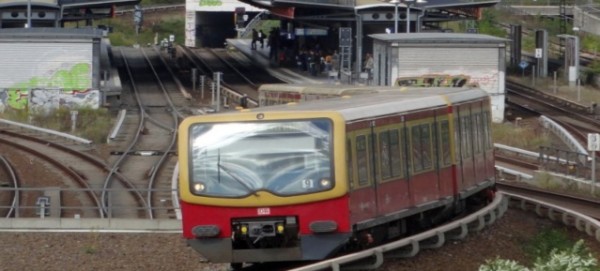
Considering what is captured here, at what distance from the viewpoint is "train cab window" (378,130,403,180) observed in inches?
681

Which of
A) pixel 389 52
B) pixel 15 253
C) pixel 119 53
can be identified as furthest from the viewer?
pixel 119 53

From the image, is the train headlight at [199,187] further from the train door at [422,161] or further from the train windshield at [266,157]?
the train door at [422,161]

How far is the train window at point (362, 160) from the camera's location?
16375 millimetres

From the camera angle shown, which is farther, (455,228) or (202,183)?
(455,228)

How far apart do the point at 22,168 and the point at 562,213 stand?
1484 centimetres

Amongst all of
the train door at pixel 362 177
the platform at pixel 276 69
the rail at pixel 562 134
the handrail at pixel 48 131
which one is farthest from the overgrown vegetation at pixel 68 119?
the train door at pixel 362 177

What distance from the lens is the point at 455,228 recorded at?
60.6 ft

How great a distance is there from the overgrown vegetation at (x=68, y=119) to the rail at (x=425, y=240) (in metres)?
22.4

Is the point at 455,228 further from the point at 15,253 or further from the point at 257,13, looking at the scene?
the point at 257,13

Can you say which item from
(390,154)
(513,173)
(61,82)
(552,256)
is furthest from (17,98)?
(552,256)

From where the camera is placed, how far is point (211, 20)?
10044 centimetres

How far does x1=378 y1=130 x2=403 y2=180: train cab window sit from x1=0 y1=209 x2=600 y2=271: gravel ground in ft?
3.55

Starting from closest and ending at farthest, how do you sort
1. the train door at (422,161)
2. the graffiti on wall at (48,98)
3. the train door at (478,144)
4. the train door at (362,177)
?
1. the train door at (362,177)
2. the train door at (422,161)
3. the train door at (478,144)
4. the graffiti on wall at (48,98)

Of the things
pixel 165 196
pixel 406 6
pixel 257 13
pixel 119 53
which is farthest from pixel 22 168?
pixel 257 13
